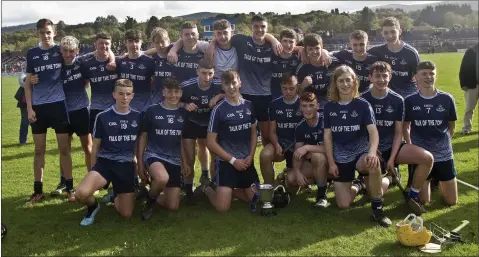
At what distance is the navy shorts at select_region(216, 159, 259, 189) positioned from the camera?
544 cm

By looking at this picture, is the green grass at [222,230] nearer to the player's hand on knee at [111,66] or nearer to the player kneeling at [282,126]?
the player kneeling at [282,126]

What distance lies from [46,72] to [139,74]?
1.15 meters

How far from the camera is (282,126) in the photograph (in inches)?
232

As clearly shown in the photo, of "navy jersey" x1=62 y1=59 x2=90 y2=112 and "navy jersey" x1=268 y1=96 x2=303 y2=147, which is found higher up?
"navy jersey" x1=62 y1=59 x2=90 y2=112

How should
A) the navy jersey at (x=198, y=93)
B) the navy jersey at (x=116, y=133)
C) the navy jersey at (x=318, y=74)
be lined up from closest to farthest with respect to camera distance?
the navy jersey at (x=116, y=133), the navy jersey at (x=198, y=93), the navy jersey at (x=318, y=74)

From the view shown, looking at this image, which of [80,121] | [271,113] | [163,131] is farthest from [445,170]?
[80,121]

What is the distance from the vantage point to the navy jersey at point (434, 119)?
17.2 feet

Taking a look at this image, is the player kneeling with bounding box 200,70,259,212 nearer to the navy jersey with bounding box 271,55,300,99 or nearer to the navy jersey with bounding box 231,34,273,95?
the navy jersey with bounding box 231,34,273,95

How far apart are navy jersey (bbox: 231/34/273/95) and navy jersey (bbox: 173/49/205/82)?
0.56 metres

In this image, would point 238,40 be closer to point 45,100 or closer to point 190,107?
point 190,107

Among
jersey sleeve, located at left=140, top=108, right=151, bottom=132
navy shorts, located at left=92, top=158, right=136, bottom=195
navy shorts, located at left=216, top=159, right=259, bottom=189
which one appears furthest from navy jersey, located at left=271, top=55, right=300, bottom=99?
navy shorts, located at left=92, top=158, right=136, bottom=195

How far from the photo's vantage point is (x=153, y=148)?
541 centimetres

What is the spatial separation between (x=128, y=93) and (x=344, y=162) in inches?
102

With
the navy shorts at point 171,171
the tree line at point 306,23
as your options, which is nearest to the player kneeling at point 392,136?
the navy shorts at point 171,171
